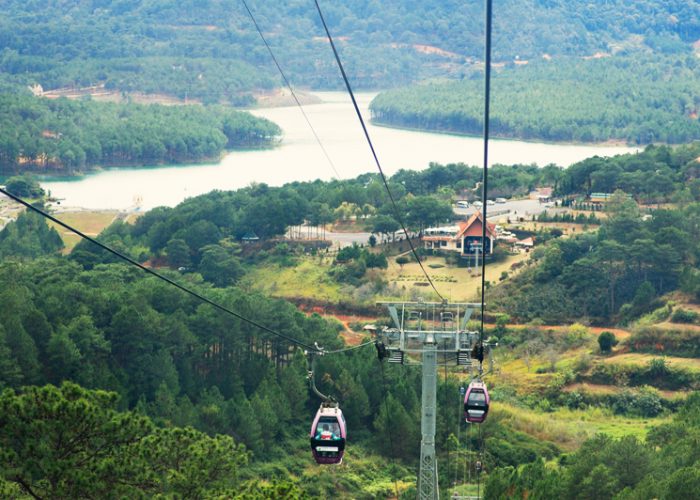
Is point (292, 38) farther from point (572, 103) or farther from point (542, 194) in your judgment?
point (542, 194)

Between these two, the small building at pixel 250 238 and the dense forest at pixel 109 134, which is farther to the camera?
the dense forest at pixel 109 134

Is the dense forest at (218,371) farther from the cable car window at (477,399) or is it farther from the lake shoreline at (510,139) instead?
the lake shoreline at (510,139)

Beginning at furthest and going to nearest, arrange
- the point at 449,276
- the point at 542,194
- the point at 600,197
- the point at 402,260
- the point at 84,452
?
the point at 542,194 < the point at 600,197 < the point at 402,260 < the point at 449,276 < the point at 84,452

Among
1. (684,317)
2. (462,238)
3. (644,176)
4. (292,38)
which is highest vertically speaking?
(292,38)

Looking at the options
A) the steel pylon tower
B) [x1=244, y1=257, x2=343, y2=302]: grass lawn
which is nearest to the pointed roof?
[x1=244, y1=257, x2=343, y2=302]: grass lawn

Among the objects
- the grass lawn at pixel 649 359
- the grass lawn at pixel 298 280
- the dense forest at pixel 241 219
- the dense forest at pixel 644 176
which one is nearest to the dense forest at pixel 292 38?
the dense forest at pixel 241 219

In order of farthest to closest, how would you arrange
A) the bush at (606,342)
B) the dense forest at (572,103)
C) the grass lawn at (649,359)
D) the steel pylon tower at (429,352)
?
the dense forest at (572,103), the bush at (606,342), the grass lawn at (649,359), the steel pylon tower at (429,352)

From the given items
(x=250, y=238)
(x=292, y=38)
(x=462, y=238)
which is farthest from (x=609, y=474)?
(x=292, y=38)
